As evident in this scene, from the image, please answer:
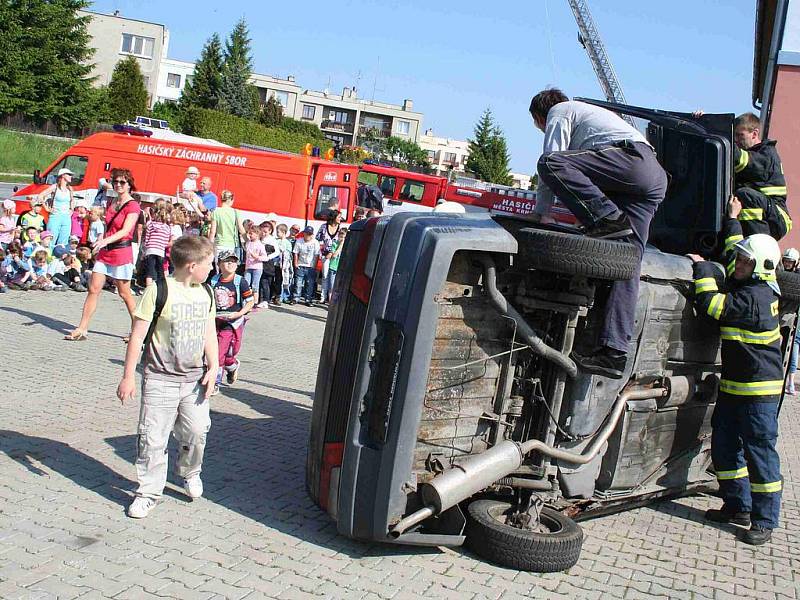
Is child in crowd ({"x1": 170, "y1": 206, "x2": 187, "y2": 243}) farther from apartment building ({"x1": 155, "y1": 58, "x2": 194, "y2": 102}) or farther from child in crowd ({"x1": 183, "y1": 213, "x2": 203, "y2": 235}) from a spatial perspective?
apartment building ({"x1": 155, "y1": 58, "x2": 194, "y2": 102})

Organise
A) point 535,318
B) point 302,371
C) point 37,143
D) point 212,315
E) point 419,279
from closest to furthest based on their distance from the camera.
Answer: point 419,279 → point 535,318 → point 212,315 → point 302,371 → point 37,143

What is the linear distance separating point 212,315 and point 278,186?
45.3 feet

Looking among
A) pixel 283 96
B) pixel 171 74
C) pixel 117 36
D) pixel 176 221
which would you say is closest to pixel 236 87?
pixel 117 36

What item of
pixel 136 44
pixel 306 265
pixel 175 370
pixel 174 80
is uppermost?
pixel 136 44

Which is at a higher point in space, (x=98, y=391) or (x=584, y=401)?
(x=584, y=401)

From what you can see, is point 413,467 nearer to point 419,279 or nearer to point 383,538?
point 383,538

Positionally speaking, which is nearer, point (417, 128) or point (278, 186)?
point (278, 186)

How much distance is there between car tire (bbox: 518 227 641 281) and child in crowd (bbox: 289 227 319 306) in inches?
507

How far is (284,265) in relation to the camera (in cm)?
1719

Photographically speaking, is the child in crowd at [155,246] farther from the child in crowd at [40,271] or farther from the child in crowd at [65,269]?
the child in crowd at [65,269]

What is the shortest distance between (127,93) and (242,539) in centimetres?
5961

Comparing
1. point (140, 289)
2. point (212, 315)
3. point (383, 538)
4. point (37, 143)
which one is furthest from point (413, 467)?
point (37, 143)

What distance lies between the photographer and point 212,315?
548 centimetres

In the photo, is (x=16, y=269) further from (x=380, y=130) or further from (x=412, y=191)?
(x=380, y=130)
